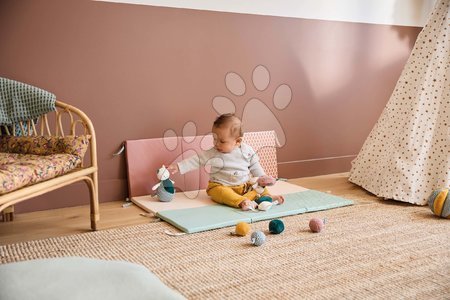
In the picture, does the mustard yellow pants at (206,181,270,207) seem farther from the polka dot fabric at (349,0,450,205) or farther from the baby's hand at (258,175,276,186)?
the polka dot fabric at (349,0,450,205)

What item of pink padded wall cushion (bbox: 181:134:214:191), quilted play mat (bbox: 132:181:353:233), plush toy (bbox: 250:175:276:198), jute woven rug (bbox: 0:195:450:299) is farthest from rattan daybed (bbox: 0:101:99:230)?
plush toy (bbox: 250:175:276:198)

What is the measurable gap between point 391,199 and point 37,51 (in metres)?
2.06

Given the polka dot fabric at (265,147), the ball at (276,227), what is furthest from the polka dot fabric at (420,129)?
the ball at (276,227)

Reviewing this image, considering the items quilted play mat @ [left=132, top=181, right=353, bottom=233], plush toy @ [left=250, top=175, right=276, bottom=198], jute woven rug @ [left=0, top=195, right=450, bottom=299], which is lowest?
jute woven rug @ [left=0, top=195, right=450, bottom=299]

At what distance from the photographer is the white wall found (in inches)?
110

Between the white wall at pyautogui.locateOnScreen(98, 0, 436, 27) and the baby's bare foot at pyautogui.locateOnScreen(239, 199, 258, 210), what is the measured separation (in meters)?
1.22

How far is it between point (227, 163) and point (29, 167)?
1115 millimetres

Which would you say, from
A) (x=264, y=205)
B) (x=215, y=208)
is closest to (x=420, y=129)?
(x=264, y=205)

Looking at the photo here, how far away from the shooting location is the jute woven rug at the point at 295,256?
57.0 inches

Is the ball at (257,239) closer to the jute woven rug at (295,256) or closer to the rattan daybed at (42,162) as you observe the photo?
the jute woven rug at (295,256)

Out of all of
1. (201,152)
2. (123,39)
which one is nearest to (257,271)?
(201,152)

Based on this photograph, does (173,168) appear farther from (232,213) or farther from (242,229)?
(242,229)

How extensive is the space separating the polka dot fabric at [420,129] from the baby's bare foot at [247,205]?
759 millimetres

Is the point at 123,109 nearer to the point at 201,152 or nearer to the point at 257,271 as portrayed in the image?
the point at 201,152
